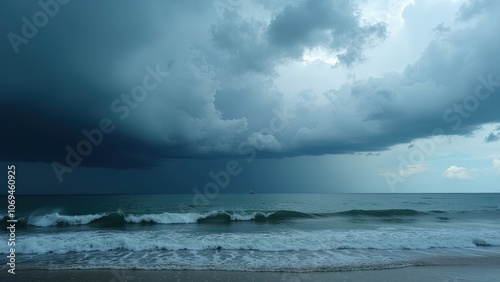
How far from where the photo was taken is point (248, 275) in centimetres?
1110

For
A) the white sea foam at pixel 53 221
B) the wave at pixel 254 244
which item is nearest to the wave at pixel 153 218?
the white sea foam at pixel 53 221

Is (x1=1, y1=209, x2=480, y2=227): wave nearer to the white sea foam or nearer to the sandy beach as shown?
the white sea foam

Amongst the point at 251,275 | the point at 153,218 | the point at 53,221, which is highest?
the point at 251,275

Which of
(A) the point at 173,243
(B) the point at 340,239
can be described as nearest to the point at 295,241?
(B) the point at 340,239

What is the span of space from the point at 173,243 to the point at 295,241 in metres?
7.08

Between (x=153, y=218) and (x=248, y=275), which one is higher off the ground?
(x=248, y=275)

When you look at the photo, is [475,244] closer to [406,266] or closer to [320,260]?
[406,266]

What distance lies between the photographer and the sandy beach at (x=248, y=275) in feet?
34.9

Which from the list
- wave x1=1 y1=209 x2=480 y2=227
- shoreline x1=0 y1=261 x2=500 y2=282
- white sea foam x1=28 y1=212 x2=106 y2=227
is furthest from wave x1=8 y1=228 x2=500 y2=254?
white sea foam x1=28 y1=212 x2=106 y2=227

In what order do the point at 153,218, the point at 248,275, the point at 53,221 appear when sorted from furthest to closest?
1. the point at 153,218
2. the point at 53,221
3. the point at 248,275

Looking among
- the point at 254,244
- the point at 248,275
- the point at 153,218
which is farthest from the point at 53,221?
the point at 248,275

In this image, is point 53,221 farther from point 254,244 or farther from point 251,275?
point 251,275

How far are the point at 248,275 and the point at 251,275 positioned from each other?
0.11 meters

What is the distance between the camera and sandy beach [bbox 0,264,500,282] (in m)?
10.6
